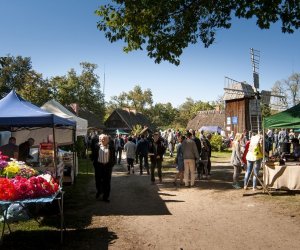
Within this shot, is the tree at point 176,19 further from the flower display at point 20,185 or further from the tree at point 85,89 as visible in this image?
the tree at point 85,89

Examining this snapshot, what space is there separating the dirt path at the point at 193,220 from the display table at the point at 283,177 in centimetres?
73

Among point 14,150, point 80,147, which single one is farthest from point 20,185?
point 80,147

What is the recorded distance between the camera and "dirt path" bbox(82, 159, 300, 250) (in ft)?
Result: 20.8

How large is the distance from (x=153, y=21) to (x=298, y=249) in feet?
31.2

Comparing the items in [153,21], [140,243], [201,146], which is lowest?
[140,243]

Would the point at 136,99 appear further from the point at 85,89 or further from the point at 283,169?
the point at 283,169

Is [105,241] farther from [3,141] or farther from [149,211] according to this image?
[3,141]

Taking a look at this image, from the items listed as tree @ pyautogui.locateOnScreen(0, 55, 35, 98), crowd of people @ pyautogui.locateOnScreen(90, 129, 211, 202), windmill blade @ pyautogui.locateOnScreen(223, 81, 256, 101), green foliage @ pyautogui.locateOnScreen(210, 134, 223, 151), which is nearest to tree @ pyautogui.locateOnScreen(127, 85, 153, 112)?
tree @ pyautogui.locateOnScreen(0, 55, 35, 98)

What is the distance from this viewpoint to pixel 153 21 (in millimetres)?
12711

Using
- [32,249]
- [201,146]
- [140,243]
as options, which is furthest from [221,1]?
[32,249]

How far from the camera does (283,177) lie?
37.4 feet

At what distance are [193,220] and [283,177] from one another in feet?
16.2

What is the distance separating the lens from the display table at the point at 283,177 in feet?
36.8

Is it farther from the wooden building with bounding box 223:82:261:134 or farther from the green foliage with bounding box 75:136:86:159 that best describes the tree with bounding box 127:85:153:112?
the green foliage with bounding box 75:136:86:159
